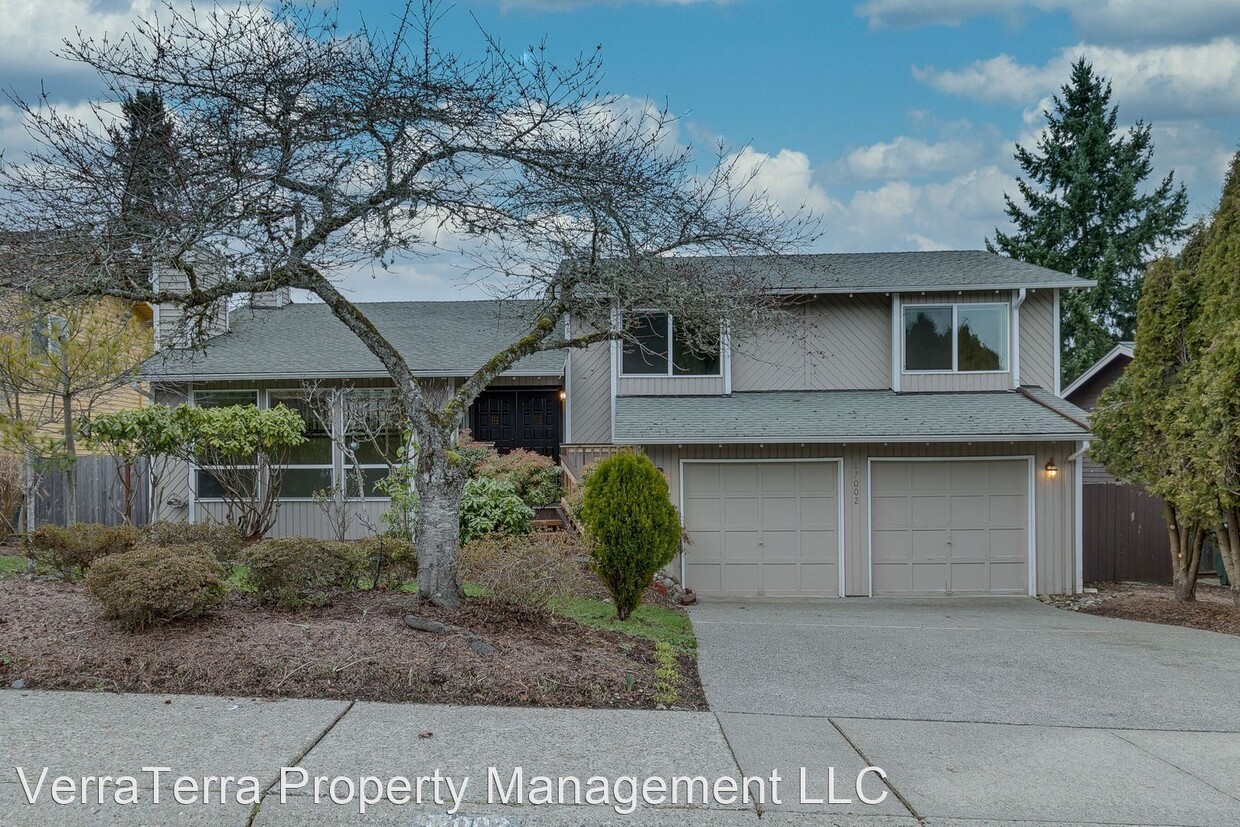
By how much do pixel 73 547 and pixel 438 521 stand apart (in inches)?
165

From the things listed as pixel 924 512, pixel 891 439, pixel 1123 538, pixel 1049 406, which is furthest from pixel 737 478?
pixel 1123 538

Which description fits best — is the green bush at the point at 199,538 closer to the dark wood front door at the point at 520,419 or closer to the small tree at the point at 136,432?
the small tree at the point at 136,432

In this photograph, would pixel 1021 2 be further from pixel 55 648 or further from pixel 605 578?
pixel 55 648

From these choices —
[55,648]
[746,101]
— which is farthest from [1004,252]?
[55,648]

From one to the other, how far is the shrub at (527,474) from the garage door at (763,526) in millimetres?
2020

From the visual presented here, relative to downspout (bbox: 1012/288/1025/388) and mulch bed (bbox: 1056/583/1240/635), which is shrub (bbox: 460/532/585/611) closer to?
mulch bed (bbox: 1056/583/1240/635)

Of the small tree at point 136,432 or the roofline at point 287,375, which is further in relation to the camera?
the roofline at point 287,375

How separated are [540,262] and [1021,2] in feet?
33.8

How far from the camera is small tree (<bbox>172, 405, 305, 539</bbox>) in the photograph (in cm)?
1204

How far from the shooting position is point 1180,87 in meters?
20.7

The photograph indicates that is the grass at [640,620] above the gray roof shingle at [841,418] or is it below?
below

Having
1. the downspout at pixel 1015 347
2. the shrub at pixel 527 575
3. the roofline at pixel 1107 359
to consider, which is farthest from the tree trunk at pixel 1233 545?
the shrub at pixel 527 575

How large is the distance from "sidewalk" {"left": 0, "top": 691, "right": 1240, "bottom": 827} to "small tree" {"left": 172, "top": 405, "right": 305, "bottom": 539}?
7.51m

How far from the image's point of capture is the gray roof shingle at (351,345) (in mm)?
13031
